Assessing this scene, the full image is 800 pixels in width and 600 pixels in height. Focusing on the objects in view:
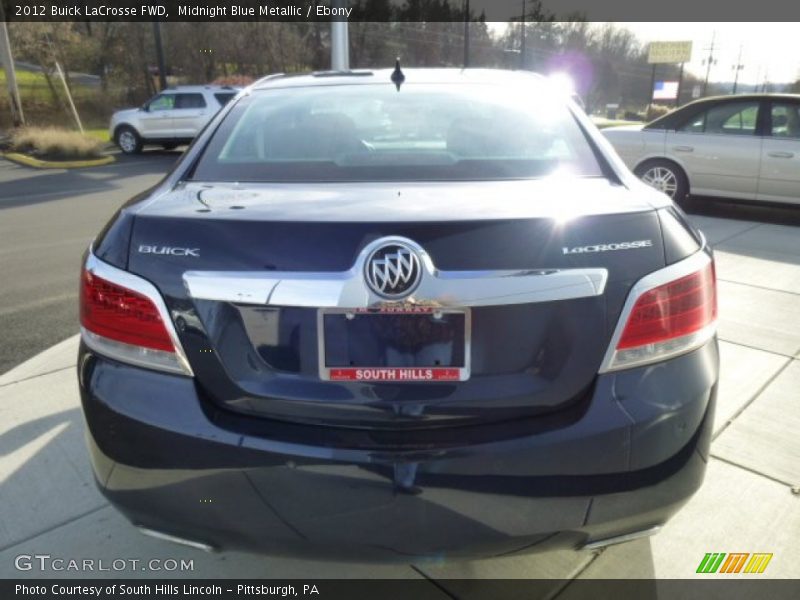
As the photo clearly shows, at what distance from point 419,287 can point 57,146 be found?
57.9 feet

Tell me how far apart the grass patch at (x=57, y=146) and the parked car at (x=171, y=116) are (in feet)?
4.30

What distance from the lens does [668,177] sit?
8.38 meters

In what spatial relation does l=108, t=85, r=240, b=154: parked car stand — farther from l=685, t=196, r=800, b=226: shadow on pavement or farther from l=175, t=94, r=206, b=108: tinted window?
l=685, t=196, r=800, b=226: shadow on pavement

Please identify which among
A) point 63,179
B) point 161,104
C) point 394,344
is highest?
point 394,344

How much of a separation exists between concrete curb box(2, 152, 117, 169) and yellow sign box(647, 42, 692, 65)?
58977 mm

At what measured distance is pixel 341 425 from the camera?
1.52 meters

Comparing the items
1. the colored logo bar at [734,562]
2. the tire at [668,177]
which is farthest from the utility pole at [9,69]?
the colored logo bar at [734,562]

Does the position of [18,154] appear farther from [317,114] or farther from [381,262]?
[381,262]

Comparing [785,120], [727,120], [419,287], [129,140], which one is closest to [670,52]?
[129,140]

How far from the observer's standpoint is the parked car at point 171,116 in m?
18.0

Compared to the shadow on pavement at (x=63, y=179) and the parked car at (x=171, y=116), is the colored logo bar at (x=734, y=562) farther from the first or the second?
the parked car at (x=171, y=116)

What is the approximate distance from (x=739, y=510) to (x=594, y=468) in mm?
1278

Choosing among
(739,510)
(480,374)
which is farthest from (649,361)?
(739,510)

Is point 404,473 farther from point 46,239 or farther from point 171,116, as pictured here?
point 171,116
